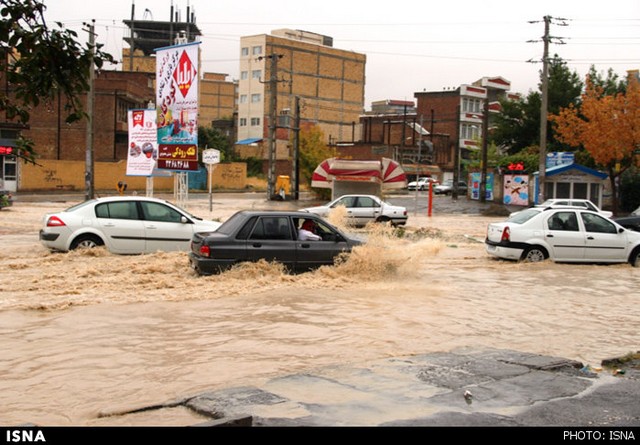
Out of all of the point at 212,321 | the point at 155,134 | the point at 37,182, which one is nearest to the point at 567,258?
the point at 212,321

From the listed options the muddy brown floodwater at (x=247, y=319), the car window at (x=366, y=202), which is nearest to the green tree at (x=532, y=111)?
the car window at (x=366, y=202)

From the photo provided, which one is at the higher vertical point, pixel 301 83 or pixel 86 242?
pixel 301 83

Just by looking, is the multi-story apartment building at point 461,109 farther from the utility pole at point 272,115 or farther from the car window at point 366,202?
the car window at point 366,202

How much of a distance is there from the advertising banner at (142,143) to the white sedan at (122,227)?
711 inches

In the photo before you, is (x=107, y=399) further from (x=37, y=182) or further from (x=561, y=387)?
(x=37, y=182)

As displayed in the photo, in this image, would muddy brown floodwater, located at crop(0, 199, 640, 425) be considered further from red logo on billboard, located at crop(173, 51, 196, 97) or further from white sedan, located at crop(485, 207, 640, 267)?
red logo on billboard, located at crop(173, 51, 196, 97)

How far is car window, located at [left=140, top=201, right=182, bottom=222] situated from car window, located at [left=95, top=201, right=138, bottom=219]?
242 millimetres

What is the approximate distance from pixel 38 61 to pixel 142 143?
100 ft

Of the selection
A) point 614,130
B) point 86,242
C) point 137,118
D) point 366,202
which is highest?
point 614,130

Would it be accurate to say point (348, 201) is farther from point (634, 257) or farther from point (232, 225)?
point (232, 225)

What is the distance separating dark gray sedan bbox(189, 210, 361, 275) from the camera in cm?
1302

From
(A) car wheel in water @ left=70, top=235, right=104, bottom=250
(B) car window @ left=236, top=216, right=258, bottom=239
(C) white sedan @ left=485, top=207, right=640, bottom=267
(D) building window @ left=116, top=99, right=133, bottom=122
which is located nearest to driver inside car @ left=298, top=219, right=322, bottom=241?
(B) car window @ left=236, top=216, right=258, bottom=239

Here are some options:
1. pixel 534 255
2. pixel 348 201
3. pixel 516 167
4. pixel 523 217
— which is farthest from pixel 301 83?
pixel 534 255

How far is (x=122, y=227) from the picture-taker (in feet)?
53.1
